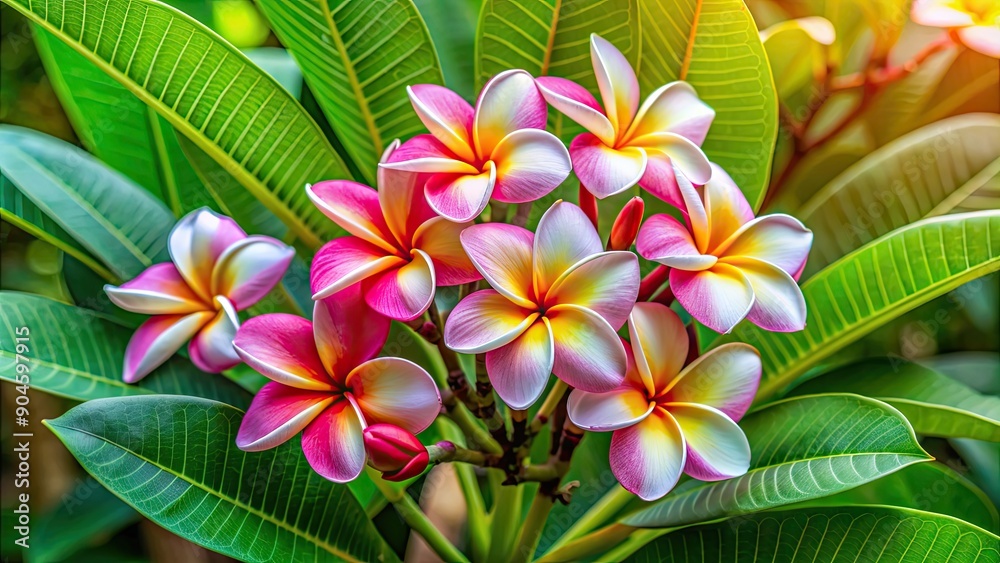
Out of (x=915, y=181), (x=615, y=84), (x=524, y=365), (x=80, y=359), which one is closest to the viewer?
(x=524, y=365)

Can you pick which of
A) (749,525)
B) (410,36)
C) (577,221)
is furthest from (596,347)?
(410,36)

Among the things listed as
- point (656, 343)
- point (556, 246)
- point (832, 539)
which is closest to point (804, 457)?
point (832, 539)

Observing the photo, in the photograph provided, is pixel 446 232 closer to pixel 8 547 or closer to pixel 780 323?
pixel 780 323

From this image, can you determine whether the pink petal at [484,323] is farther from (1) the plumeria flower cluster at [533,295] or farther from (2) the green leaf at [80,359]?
(2) the green leaf at [80,359]

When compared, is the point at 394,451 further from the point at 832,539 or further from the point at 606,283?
the point at 832,539

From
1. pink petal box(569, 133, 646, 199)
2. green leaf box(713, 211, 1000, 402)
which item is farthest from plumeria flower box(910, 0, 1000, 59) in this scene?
pink petal box(569, 133, 646, 199)

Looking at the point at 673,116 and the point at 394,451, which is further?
the point at 673,116

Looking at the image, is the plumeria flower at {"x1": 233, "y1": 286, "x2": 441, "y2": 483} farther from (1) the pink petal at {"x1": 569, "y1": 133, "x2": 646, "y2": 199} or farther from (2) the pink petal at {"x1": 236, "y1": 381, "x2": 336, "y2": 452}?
(1) the pink petal at {"x1": 569, "y1": 133, "x2": 646, "y2": 199}
